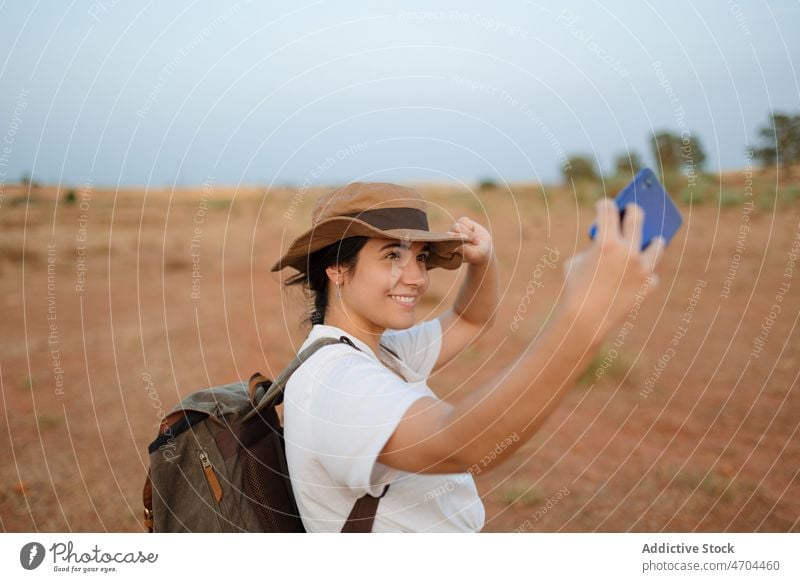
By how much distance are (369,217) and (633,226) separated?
116cm

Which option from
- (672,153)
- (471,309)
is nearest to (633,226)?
(471,309)

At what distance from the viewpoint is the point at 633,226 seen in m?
1.38

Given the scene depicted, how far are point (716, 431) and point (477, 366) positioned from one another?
10.8ft

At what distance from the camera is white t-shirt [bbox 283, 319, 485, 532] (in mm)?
1733

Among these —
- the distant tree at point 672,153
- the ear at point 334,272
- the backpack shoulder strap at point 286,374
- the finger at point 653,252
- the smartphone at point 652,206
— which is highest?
the distant tree at point 672,153

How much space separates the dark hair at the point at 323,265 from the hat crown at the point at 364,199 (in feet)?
0.37

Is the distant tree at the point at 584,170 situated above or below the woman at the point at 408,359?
above

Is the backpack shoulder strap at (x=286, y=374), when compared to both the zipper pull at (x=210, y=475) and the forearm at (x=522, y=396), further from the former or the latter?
the forearm at (x=522, y=396)

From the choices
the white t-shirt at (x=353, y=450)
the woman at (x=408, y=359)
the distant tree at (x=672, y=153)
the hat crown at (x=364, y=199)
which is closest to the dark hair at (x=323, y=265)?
the woman at (x=408, y=359)

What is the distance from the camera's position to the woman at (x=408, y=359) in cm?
138

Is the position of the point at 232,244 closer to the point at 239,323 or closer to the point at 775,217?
the point at 239,323

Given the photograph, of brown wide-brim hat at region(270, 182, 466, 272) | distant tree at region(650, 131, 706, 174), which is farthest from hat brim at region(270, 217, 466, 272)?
distant tree at region(650, 131, 706, 174)

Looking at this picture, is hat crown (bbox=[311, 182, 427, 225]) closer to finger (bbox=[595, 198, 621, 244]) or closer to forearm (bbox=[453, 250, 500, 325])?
forearm (bbox=[453, 250, 500, 325])

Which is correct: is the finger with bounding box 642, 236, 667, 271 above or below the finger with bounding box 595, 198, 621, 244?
below
